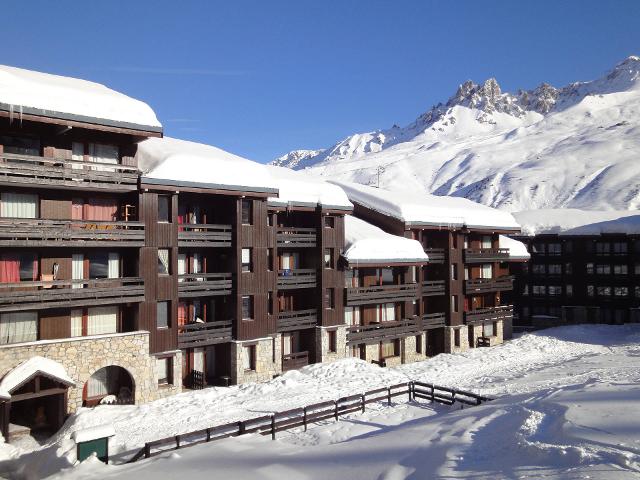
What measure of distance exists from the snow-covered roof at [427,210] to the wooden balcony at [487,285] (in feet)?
14.5

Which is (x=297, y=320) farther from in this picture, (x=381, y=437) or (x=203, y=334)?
(x=381, y=437)

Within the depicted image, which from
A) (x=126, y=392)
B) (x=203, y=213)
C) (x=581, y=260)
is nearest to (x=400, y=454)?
(x=126, y=392)

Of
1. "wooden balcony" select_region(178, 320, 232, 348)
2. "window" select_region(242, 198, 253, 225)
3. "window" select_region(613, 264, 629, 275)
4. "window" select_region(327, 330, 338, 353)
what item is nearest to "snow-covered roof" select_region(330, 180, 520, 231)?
"window" select_region(327, 330, 338, 353)

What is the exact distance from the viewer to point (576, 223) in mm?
63500

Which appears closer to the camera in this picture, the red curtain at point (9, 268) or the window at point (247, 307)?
the red curtain at point (9, 268)

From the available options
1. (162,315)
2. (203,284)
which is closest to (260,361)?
(203,284)

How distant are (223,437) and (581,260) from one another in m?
48.4

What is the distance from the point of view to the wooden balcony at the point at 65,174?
21.3 m

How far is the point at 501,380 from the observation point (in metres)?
31.1

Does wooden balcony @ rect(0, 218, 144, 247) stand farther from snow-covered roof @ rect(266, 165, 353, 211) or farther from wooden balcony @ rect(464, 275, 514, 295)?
wooden balcony @ rect(464, 275, 514, 295)

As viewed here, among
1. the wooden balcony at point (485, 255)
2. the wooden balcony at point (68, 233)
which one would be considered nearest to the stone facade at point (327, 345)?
the wooden balcony at point (68, 233)

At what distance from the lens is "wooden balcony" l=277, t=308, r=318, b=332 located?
1205 inches

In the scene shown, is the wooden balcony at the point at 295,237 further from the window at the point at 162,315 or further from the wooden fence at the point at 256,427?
the wooden fence at the point at 256,427

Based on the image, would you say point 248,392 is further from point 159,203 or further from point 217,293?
point 159,203
